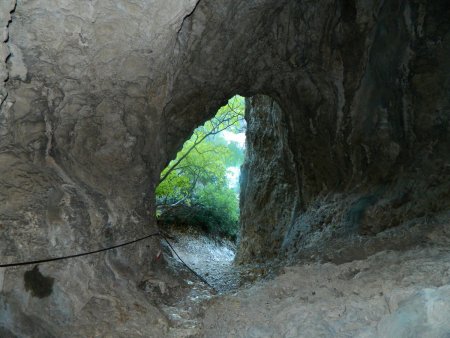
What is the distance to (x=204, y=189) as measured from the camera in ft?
46.1

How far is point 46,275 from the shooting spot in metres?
2.88

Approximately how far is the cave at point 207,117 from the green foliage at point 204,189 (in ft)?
22.4

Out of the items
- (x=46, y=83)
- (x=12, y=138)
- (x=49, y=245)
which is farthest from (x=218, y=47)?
(x=49, y=245)

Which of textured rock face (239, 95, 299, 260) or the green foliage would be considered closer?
textured rock face (239, 95, 299, 260)

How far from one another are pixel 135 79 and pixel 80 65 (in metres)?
0.56

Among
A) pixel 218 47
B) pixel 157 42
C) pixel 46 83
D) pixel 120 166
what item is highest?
pixel 218 47

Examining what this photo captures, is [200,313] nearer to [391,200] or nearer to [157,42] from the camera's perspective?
[157,42]

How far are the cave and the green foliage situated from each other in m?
6.82

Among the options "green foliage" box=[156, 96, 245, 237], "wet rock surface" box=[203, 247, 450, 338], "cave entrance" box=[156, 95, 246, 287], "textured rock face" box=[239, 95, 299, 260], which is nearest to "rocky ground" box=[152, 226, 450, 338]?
"wet rock surface" box=[203, 247, 450, 338]

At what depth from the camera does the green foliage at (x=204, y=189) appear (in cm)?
1345

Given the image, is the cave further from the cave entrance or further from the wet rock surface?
the cave entrance

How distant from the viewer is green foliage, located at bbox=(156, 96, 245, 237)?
1345 cm

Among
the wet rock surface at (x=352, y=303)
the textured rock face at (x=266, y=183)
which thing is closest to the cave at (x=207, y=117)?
the wet rock surface at (x=352, y=303)

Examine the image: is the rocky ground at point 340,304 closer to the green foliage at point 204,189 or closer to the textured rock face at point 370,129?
the textured rock face at point 370,129
